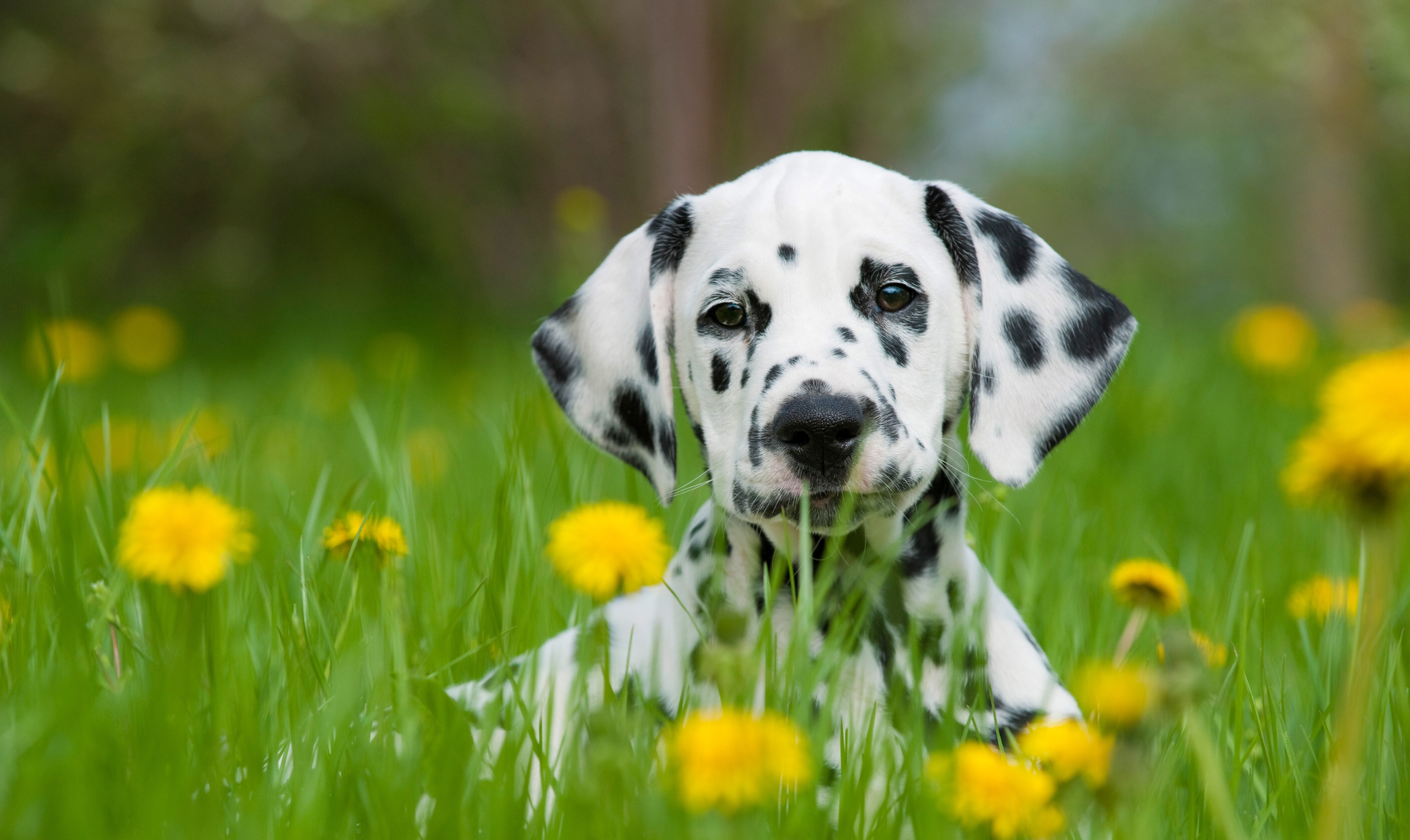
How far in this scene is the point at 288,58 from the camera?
862cm

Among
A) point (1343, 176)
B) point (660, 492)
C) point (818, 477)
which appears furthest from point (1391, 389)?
point (1343, 176)

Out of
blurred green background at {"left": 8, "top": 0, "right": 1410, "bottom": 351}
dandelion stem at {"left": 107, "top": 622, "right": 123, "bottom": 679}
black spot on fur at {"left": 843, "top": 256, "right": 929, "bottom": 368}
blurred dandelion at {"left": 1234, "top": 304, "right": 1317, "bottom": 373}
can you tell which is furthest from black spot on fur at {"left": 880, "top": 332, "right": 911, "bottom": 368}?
blurred dandelion at {"left": 1234, "top": 304, "right": 1317, "bottom": 373}

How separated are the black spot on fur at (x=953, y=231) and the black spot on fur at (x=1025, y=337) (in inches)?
4.4

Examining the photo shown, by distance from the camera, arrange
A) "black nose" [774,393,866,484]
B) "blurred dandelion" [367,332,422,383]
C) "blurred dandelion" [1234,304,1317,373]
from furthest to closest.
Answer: "blurred dandelion" [367,332,422,383]
"blurred dandelion" [1234,304,1317,373]
"black nose" [774,393,866,484]

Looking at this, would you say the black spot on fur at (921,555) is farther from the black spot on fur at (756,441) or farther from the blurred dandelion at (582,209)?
the blurred dandelion at (582,209)

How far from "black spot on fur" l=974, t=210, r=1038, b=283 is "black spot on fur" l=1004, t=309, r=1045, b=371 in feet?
0.25

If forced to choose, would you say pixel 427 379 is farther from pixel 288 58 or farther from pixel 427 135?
pixel 288 58

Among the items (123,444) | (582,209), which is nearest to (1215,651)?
(582,209)

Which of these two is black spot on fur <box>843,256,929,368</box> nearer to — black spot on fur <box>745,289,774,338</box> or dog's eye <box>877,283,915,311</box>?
dog's eye <box>877,283,915,311</box>

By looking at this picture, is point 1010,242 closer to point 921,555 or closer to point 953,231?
point 953,231

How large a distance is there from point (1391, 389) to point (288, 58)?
29.0 ft

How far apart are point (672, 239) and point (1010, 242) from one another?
71 cm

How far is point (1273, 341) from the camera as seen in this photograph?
5.27 m

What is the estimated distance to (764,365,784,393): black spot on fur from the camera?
212cm
